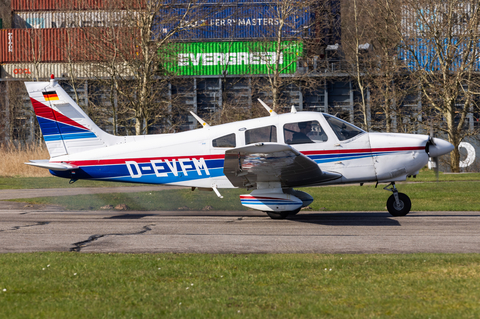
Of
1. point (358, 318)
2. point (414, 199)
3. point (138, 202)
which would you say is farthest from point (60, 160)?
point (414, 199)

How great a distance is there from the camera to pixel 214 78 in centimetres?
4150

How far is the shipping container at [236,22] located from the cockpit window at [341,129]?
45.7ft

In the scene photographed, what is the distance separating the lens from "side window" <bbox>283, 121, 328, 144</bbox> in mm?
11461

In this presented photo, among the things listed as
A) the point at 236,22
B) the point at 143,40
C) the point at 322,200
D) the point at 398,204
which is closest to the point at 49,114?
the point at 322,200

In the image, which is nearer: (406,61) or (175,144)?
(175,144)

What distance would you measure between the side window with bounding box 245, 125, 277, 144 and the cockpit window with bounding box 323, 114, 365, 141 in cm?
139

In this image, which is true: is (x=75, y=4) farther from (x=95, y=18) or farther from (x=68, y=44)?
(x=95, y=18)

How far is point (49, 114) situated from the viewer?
41.2ft

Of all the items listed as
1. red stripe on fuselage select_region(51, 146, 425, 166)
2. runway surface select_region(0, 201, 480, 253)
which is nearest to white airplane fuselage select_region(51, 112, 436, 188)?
red stripe on fuselage select_region(51, 146, 425, 166)

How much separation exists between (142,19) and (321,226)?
53.7 ft

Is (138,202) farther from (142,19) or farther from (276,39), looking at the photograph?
(276,39)

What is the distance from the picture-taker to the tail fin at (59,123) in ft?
41.1

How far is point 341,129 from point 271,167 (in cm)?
218

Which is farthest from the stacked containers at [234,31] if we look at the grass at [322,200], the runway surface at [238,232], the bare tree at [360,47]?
the runway surface at [238,232]
